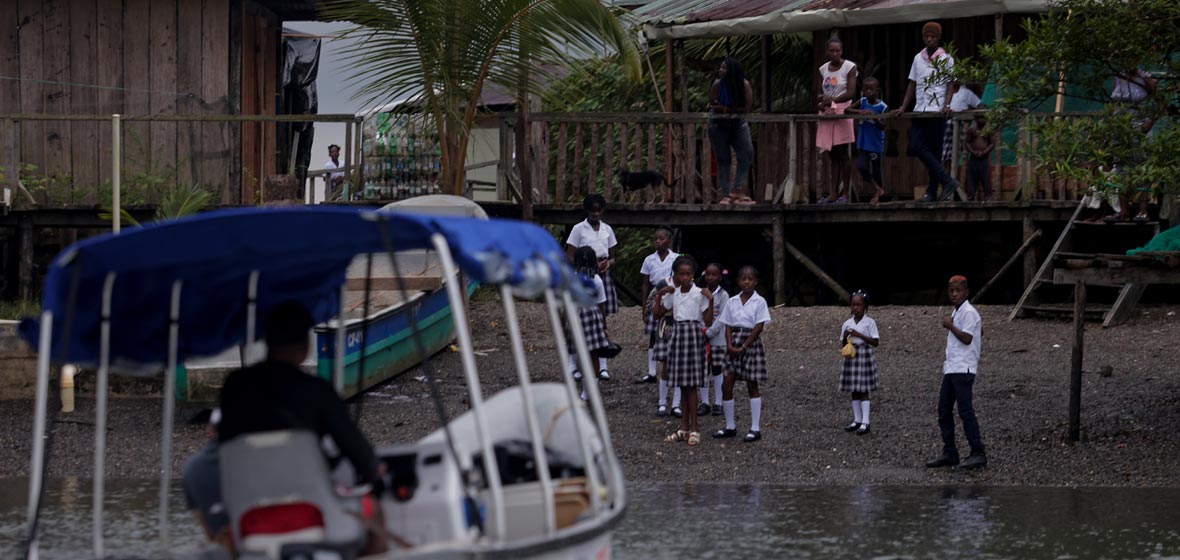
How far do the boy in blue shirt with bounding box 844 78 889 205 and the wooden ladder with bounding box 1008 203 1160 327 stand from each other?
2.26 meters

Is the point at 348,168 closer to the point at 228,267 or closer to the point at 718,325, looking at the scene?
the point at 718,325

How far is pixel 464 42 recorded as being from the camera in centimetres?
1502

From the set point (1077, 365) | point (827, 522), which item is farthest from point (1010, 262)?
point (827, 522)

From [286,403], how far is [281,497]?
359 mm

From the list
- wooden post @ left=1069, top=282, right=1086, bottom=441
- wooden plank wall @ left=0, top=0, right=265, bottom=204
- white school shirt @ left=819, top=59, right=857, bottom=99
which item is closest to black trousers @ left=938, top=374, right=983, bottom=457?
wooden post @ left=1069, top=282, right=1086, bottom=441

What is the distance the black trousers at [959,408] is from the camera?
1214 cm

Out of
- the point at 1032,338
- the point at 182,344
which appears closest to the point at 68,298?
the point at 182,344

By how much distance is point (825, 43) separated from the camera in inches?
866

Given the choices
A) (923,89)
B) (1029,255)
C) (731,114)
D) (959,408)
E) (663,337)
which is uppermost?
(923,89)

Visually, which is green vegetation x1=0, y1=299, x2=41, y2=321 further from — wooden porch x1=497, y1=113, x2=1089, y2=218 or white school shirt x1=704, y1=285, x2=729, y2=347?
white school shirt x1=704, y1=285, x2=729, y2=347

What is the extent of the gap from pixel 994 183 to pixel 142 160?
34.4 ft

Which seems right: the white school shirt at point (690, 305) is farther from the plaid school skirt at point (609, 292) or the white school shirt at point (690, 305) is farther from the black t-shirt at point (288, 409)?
the black t-shirt at point (288, 409)

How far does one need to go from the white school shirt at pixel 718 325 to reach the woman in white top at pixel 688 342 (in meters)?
0.24

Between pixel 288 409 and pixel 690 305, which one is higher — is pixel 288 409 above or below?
above
